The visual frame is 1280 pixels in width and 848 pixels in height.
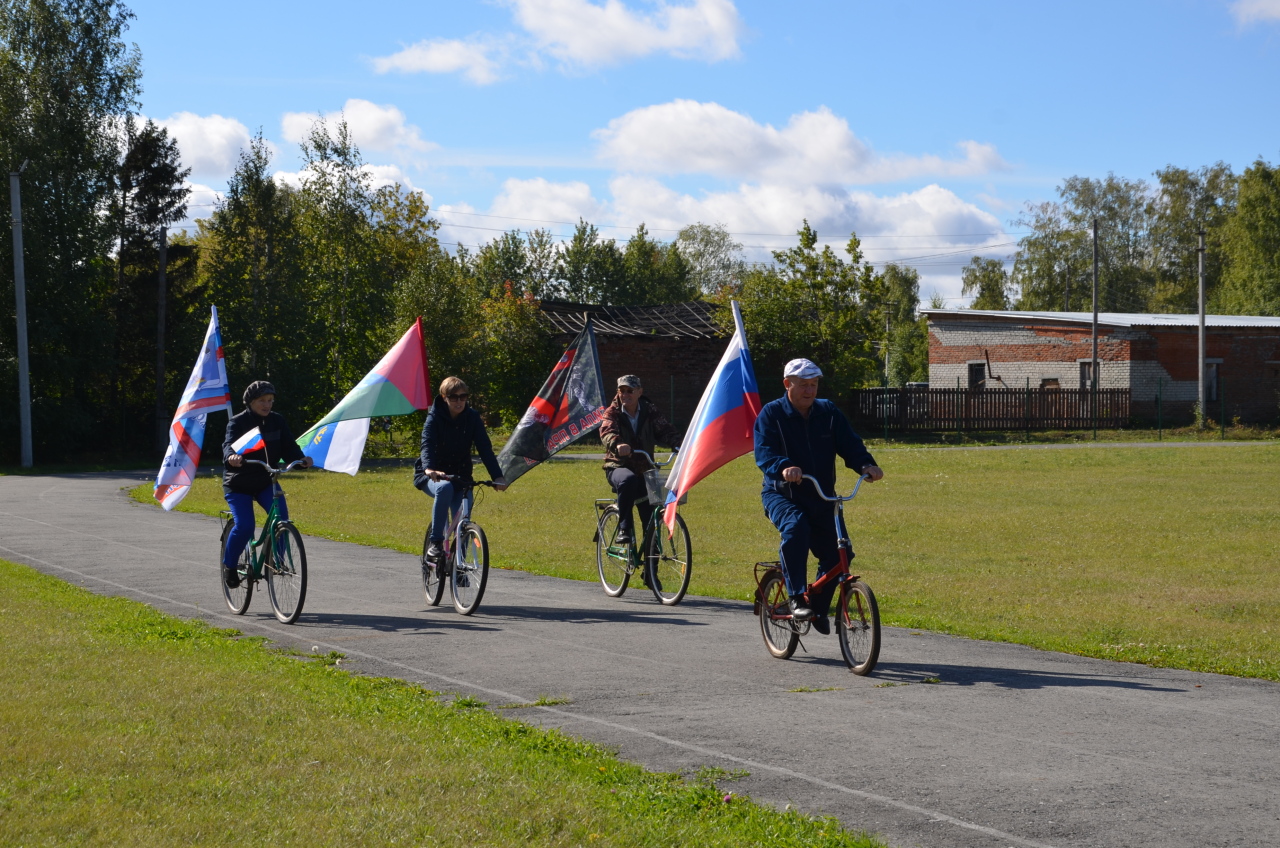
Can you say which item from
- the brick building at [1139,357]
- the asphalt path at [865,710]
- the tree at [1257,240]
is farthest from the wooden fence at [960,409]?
the asphalt path at [865,710]

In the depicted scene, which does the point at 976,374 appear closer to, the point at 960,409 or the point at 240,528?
the point at 960,409

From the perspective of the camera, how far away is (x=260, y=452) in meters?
10.6

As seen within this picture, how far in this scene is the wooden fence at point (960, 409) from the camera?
50406 millimetres

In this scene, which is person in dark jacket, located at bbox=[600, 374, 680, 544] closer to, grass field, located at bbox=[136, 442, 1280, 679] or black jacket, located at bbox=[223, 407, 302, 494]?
grass field, located at bbox=[136, 442, 1280, 679]

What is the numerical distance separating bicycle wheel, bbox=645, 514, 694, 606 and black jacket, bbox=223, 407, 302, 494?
325cm

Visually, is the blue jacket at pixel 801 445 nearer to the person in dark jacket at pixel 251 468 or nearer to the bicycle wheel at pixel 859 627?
the bicycle wheel at pixel 859 627

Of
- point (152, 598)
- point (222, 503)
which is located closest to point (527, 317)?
point (222, 503)

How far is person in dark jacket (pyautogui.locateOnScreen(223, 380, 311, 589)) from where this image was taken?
34.6 feet

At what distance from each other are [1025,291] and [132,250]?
61491 millimetres

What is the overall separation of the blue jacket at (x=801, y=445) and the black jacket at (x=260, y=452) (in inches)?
180

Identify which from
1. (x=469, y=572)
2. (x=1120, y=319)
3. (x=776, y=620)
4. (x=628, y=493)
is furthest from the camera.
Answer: (x=1120, y=319)

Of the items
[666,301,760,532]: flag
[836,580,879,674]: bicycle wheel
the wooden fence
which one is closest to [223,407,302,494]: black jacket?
[666,301,760,532]: flag

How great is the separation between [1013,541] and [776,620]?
29.3ft

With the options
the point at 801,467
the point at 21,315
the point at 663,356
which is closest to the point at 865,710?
the point at 801,467
